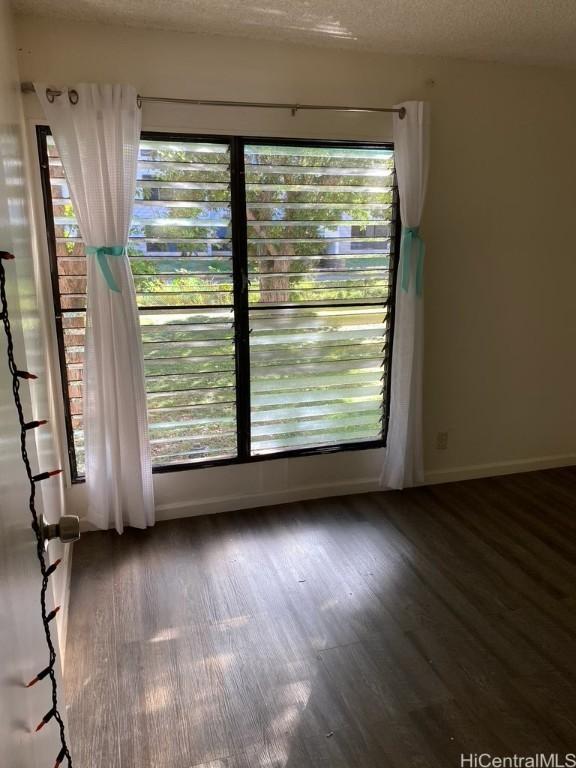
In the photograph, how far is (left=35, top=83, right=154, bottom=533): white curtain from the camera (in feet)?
7.70

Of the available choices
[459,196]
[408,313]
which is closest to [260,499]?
[408,313]

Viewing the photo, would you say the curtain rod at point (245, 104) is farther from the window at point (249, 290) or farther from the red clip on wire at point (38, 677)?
the red clip on wire at point (38, 677)

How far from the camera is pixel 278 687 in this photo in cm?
186

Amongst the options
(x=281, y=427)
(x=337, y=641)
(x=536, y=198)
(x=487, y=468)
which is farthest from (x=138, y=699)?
(x=536, y=198)

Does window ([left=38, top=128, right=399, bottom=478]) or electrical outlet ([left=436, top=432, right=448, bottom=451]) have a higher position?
window ([left=38, top=128, right=399, bottom=478])

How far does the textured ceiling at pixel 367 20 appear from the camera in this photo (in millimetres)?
2176

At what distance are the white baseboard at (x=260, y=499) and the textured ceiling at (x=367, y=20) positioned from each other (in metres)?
2.35

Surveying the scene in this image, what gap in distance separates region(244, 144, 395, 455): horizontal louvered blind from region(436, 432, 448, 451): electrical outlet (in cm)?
39

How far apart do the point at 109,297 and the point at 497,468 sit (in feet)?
8.63

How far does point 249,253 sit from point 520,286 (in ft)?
5.60

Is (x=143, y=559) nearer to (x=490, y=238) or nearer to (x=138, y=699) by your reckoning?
(x=138, y=699)

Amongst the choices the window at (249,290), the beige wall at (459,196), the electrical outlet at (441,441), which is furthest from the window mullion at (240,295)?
the electrical outlet at (441,441)

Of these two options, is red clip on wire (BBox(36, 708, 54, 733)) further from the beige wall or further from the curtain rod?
the curtain rod

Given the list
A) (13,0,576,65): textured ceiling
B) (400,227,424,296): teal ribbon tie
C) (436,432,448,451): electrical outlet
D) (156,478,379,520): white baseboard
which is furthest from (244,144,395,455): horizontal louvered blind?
(13,0,576,65): textured ceiling
